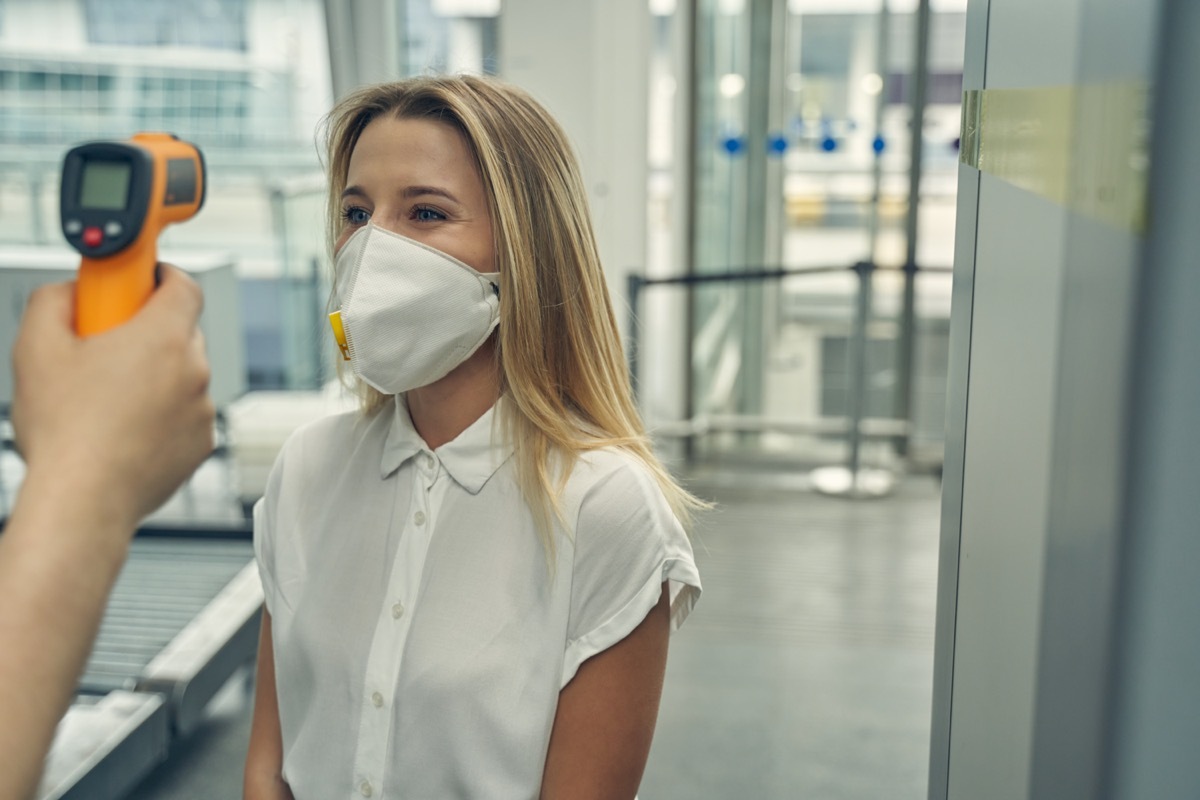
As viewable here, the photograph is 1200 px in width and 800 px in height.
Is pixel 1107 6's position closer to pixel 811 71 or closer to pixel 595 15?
pixel 595 15

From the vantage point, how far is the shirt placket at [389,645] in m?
1.28

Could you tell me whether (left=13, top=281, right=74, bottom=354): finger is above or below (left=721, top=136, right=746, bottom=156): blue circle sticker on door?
below

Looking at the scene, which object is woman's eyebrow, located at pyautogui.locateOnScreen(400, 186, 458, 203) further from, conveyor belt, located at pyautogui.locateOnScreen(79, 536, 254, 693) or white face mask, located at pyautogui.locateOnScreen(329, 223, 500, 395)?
conveyor belt, located at pyautogui.locateOnScreen(79, 536, 254, 693)

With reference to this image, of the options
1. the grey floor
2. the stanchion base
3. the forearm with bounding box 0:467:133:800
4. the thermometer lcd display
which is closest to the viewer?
the forearm with bounding box 0:467:133:800

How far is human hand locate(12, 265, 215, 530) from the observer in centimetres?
56

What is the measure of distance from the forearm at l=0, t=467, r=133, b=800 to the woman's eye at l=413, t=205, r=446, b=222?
812 millimetres

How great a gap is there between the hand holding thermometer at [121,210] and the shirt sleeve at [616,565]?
0.55m

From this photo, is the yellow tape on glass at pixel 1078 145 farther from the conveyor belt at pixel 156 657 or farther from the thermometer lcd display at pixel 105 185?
the conveyor belt at pixel 156 657

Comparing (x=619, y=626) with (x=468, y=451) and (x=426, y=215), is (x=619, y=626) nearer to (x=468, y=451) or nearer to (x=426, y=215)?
(x=468, y=451)

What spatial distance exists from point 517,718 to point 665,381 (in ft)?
14.9

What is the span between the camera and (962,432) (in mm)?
1091

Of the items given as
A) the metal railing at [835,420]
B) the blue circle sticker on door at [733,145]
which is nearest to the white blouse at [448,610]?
the metal railing at [835,420]

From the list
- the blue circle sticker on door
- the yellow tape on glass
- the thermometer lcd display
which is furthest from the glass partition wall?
the thermometer lcd display

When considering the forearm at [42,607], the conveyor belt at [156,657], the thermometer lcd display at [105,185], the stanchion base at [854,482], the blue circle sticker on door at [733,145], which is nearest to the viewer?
the forearm at [42,607]
